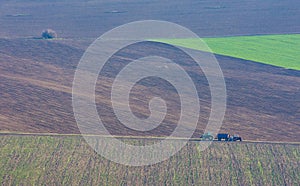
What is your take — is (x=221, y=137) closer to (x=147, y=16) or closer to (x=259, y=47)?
(x=259, y=47)

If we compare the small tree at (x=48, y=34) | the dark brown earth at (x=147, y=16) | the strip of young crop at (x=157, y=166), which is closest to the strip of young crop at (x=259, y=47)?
the dark brown earth at (x=147, y=16)

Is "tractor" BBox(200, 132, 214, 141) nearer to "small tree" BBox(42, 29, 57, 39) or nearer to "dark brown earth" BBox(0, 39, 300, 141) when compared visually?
"dark brown earth" BBox(0, 39, 300, 141)

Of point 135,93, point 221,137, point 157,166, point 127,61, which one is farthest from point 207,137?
point 127,61

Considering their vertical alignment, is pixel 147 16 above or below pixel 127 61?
below

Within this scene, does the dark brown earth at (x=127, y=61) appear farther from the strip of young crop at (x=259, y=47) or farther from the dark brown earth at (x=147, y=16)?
the strip of young crop at (x=259, y=47)

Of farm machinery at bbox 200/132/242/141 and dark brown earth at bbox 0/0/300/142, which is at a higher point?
farm machinery at bbox 200/132/242/141

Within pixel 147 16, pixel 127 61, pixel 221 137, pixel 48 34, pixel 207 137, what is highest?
pixel 221 137

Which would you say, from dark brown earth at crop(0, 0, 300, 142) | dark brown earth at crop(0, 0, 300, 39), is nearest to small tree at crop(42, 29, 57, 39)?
dark brown earth at crop(0, 0, 300, 142)
